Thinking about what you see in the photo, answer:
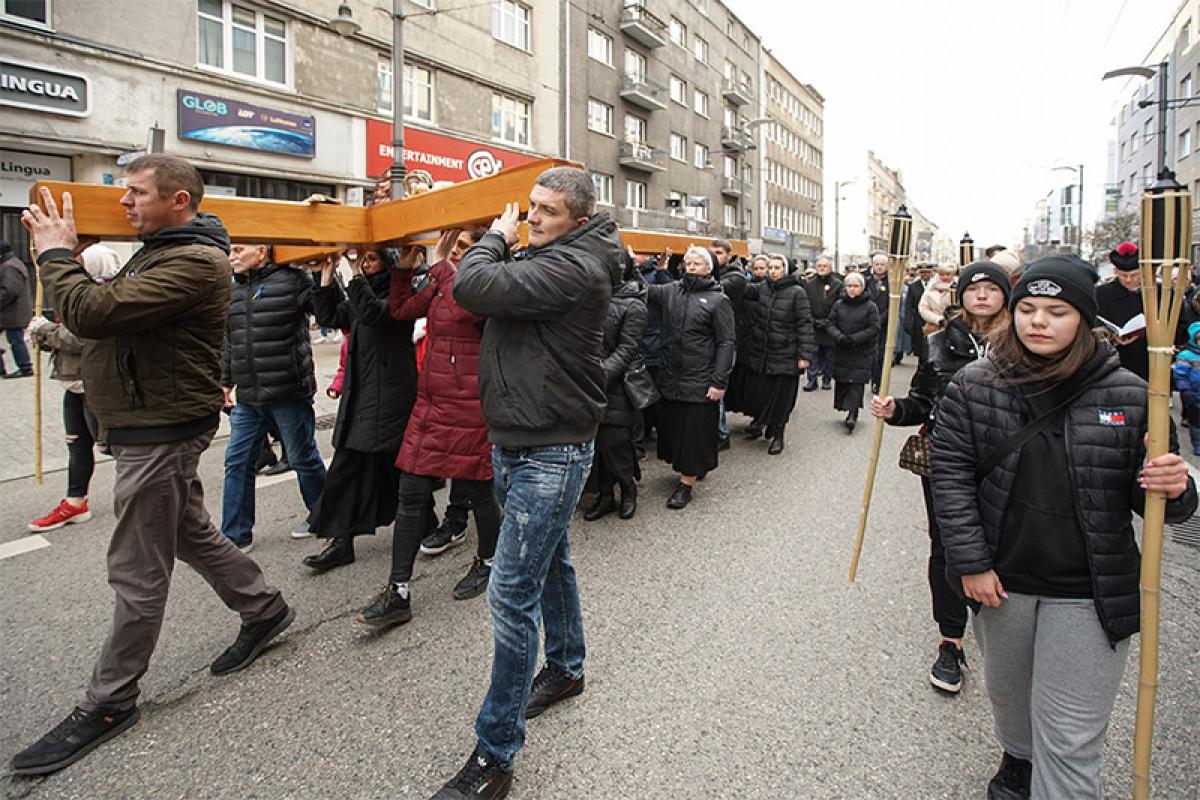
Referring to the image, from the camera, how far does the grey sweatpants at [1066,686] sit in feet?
6.54

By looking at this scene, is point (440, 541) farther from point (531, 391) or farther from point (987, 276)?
point (987, 276)

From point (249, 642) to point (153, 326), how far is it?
1.46 m

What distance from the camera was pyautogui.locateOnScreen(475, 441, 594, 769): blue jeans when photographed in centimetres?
243

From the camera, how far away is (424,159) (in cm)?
1953

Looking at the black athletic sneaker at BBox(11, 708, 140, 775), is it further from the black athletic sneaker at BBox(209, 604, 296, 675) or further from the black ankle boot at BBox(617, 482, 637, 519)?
the black ankle boot at BBox(617, 482, 637, 519)

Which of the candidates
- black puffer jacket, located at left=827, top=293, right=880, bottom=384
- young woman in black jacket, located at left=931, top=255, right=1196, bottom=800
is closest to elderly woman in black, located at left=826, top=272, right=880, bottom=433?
black puffer jacket, located at left=827, top=293, right=880, bottom=384

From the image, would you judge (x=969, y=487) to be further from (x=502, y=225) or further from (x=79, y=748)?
(x=79, y=748)

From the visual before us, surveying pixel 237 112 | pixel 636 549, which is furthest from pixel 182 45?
pixel 636 549

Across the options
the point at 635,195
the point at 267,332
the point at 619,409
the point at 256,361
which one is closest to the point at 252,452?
the point at 256,361

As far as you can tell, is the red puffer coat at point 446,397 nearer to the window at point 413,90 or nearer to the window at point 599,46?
the window at point 413,90

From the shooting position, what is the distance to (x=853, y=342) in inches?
353

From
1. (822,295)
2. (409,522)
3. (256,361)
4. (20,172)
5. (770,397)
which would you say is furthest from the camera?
(20,172)

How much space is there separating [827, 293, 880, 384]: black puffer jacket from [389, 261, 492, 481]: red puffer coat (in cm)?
629

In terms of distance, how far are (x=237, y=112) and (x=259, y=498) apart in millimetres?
12464
